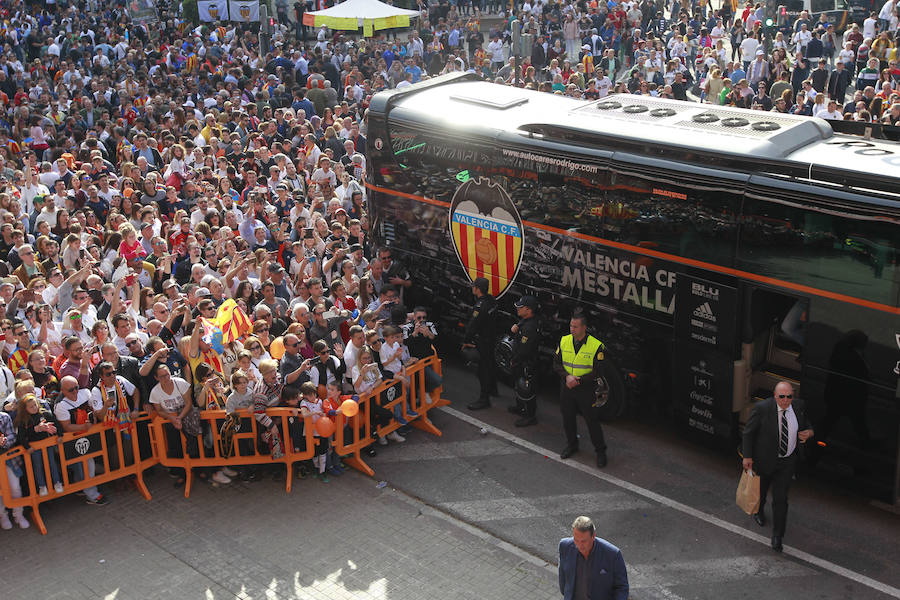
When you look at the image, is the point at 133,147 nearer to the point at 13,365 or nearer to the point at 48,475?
the point at 13,365

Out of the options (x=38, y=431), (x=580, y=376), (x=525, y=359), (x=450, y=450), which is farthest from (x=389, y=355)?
(x=38, y=431)

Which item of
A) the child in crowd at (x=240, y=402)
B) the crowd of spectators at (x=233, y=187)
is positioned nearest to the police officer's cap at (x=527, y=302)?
the crowd of spectators at (x=233, y=187)

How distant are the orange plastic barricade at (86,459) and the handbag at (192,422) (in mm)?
377

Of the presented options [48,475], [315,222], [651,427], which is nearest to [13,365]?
[48,475]

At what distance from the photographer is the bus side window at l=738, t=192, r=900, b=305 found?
27.3 feet

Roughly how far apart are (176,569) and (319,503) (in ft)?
5.12

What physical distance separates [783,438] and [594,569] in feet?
8.78

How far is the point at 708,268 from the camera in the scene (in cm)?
955

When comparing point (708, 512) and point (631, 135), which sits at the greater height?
point (631, 135)

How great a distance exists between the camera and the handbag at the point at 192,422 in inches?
393

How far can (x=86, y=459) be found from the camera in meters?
9.72

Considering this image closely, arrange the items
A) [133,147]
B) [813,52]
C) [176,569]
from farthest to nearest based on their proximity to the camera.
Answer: [813,52] < [133,147] < [176,569]

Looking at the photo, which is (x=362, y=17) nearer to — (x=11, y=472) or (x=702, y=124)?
(x=702, y=124)

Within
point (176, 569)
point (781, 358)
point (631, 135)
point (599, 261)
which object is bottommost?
point (176, 569)
